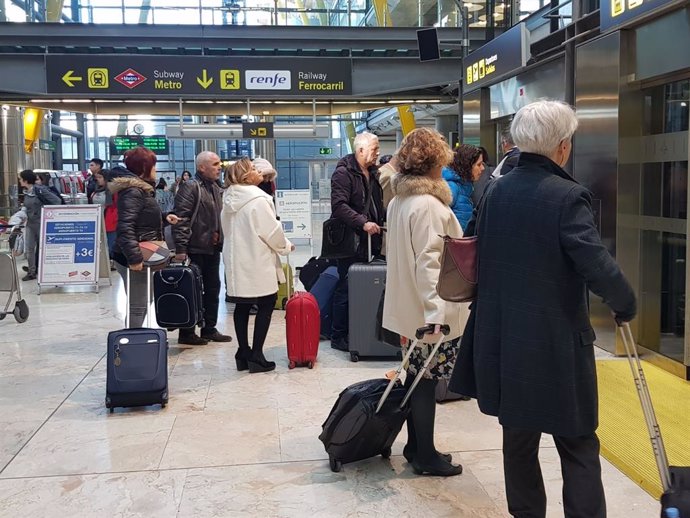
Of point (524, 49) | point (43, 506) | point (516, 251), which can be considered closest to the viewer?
point (516, 251)

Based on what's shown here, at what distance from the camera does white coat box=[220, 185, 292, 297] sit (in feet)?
16.9

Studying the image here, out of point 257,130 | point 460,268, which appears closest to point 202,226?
point 460,268

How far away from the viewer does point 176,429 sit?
4.23 m

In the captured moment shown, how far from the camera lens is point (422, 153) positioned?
3385mm

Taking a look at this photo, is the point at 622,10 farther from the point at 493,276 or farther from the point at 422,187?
the point at 493,276

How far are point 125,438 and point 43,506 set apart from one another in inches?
34.6

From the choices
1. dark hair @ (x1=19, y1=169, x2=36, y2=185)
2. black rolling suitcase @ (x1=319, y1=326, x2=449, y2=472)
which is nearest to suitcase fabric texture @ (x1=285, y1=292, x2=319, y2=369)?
black rolling suitcase @ (x1=319, y1=326, x2=449, y2=472)

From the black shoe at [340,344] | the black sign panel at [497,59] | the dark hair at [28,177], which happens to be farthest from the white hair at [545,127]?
the dark hair at [28,177]

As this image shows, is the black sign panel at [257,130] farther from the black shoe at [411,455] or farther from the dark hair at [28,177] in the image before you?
the black shoe at [411,455]

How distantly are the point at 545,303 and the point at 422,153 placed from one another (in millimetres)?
A: 1259

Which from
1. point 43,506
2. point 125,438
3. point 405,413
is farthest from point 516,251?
point 125,438

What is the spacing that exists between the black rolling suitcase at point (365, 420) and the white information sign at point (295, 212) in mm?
6868

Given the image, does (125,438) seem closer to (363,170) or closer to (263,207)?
(263,207)

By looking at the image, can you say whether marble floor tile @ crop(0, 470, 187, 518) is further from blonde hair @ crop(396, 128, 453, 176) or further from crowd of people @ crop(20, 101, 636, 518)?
blonde hair @ crop(396, 128, 453, 176)
